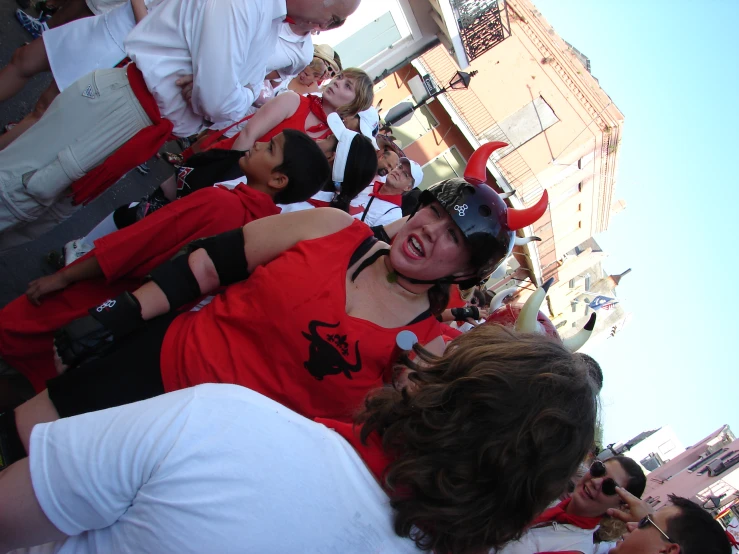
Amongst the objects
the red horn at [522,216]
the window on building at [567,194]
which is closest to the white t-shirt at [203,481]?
the red horn at [522,216]

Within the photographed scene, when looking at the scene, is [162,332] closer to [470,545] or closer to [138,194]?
[470,545]

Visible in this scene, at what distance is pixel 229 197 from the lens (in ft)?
8.87

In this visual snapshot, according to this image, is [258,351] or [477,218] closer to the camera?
[258,351]

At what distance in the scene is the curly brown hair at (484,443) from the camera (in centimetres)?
119

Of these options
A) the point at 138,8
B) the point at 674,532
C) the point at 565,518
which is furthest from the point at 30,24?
the point at 674,532

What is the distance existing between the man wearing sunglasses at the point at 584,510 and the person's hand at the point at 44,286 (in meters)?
2.70

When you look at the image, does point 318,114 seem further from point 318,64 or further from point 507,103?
point 507,103

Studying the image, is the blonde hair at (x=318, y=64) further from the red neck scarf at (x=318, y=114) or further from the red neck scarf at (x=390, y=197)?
the red neck scarf at (x=318, y=114)

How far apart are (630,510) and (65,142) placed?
4.71m

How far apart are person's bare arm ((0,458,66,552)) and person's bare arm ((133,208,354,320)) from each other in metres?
1.03

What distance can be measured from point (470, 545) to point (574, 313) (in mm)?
33653

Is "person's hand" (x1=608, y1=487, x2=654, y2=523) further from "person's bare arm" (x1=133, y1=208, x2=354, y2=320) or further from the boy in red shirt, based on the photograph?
the boy in red shirt

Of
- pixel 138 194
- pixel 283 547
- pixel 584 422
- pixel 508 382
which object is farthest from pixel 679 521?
pixel 138 194

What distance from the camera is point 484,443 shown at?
1.21 meters
